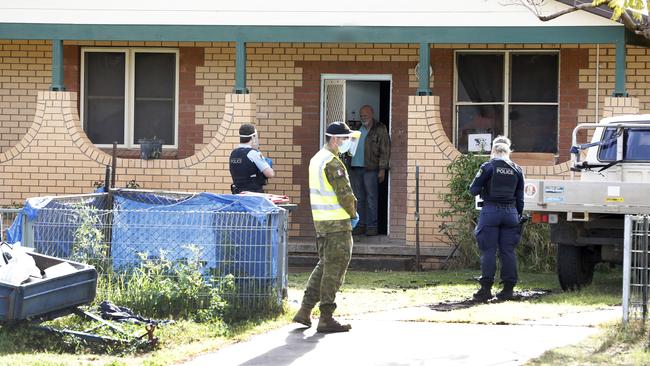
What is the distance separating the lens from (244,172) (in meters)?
13.2

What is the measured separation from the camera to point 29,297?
8.98 metres

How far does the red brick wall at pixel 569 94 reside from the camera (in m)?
16.7

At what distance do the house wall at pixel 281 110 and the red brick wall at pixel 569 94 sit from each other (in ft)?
0.04

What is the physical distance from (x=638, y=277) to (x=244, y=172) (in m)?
4.90

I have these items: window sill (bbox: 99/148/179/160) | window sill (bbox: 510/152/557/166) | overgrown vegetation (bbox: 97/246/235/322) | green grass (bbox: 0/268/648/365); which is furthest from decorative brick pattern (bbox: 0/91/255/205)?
overgrown vegetation (bbox: 97/246/235/322)

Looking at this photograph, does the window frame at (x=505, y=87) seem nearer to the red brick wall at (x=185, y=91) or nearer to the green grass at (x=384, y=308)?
the green grass at (x=384, y=308)

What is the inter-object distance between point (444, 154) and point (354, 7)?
7.35ft

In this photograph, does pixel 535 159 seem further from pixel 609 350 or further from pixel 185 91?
pixel 609 350

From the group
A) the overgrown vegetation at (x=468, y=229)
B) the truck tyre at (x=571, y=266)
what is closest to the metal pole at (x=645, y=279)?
the truck tyre at (x=571, y=266)

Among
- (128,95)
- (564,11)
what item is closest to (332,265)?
(564,11)

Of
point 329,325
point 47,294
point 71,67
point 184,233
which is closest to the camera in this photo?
point 47,294

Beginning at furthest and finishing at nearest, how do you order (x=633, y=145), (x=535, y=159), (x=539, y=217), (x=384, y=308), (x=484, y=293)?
(x=535, y=159), (x=633, y=145), (x=539, y=217), (x=484, y=293), (x=384, y=308)

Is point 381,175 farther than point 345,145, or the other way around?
point 381,175

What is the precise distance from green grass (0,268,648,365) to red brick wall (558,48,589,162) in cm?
253
